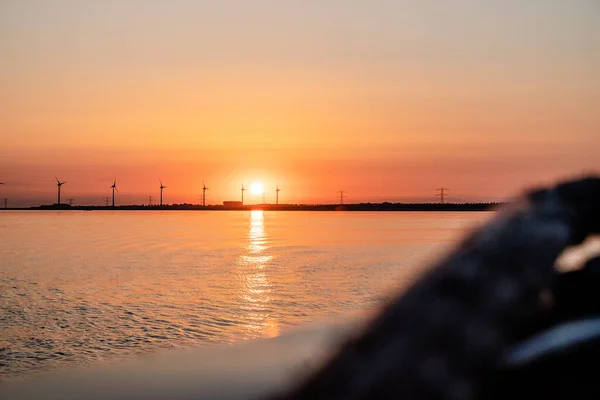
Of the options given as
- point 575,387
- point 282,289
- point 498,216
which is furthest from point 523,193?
point 282,289

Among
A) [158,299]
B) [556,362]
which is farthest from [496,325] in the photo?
[158,299]

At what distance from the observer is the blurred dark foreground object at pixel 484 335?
44.4 inches

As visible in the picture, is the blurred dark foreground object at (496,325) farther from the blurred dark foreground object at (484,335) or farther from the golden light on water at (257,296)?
the golden light on water at (257,296)

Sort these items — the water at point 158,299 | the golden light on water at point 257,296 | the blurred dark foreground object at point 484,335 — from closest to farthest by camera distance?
the blurred dark foreground object at point 484,335
the water at point 158,299
the golden light on water at point 257,296

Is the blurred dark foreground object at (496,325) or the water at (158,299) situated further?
the water at (158,299)

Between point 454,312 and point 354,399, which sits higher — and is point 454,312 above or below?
above

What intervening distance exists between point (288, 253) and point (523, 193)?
53016mm

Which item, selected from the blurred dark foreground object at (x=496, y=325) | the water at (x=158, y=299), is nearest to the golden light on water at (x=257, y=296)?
the water at (x=158, y=299)

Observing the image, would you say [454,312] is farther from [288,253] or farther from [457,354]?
[288,253]

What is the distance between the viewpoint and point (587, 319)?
4.21 feet

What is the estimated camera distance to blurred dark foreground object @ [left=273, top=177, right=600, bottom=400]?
3.70 feet

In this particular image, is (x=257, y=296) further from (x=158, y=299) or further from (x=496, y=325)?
(x=496, y=325)

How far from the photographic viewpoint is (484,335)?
116 cm

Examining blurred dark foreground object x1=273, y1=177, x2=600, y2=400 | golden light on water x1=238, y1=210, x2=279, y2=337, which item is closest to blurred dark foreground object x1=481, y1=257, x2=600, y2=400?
blurred dark foreground object x1=273, y1=177, x2=600, y2=400
